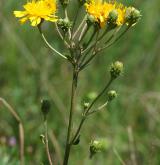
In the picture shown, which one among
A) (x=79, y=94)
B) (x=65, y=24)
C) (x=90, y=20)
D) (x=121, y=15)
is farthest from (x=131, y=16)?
(x=79, y=94)

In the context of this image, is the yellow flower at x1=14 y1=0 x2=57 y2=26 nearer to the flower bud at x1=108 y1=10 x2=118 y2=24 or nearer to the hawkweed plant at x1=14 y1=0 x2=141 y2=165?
the hawkweed plant at x1=14 y1=0 x2=141 y2=165

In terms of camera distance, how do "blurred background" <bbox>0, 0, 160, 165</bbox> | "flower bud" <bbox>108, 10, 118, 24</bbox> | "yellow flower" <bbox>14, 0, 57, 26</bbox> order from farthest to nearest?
"blurred background" <bbox>0, 0, 160, 165</bbox> < "yellow flower" <bbox>14, 0, 57, 26</bbox> < "flower bud" <bbox>108, 10, 118, 24</bbox>

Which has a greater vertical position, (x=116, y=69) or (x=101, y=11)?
(x=101, y=11)

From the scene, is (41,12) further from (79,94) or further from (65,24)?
(79,94)

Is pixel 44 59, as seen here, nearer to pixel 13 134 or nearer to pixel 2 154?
pixel 13 134

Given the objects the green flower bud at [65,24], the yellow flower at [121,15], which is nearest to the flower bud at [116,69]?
the yellow flower at [121,15]

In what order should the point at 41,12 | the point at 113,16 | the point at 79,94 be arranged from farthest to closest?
1. the point at 79,94
2. the point at 41,12
3. the point at 113,16

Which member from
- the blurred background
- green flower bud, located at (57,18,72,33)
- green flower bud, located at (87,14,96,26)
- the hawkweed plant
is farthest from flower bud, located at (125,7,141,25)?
the blurred background
